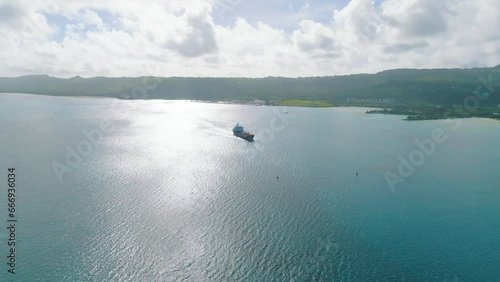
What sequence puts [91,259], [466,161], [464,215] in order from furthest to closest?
1. [466,161]
2. [464,215]
3. [91,259]

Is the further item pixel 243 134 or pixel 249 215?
pixel 243 134

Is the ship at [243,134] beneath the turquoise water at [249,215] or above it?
above

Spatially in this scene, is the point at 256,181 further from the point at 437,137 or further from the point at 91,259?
the point at 437,137

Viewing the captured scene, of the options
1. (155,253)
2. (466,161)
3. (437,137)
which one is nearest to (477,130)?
(437,137)

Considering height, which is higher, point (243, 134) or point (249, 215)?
point (243, 134)

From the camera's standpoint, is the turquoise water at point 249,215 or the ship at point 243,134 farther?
the ship at point 243,134

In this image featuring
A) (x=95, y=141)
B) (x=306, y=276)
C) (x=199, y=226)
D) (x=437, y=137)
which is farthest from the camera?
(x=437, y=137)

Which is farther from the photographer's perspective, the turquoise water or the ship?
the ship

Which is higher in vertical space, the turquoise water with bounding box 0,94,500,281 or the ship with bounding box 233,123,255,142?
the ship with bounding box 233,123,255,142
